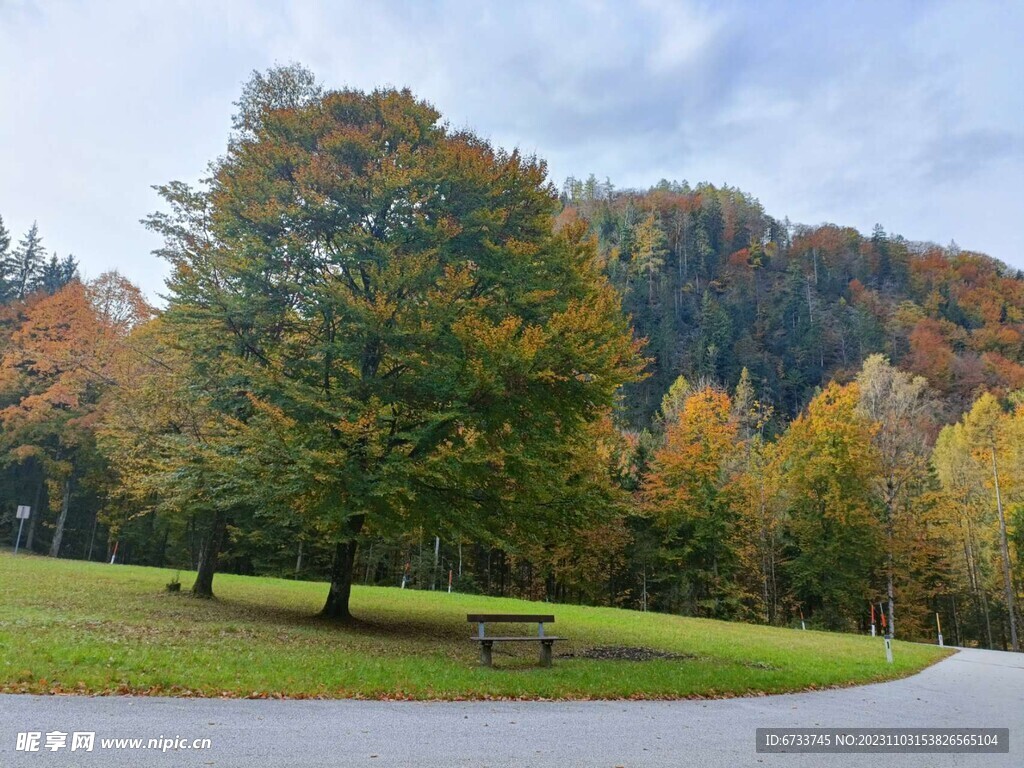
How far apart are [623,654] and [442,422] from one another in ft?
20.0

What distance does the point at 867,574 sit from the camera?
3419 centimetres

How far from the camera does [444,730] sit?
20.1 ft

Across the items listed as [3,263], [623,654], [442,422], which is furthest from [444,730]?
[3,263]

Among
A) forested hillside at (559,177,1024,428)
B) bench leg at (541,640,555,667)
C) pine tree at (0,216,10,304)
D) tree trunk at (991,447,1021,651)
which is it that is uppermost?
forested hillside at (559,177,1024,428)

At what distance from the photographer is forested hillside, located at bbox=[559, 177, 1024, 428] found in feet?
262

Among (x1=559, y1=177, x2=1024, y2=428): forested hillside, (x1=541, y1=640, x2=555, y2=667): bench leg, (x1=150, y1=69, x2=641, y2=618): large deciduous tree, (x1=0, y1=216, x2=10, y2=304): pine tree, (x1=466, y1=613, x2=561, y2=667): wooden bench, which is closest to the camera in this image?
(x1=466, y1=613, x2=561, y2=667): wooden bench

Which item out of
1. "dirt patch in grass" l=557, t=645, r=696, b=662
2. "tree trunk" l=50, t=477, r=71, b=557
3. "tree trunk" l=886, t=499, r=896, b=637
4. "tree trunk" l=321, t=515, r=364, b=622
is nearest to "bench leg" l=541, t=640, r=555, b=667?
"dirt patch in grass" l=557, t=645, r=696, b=662

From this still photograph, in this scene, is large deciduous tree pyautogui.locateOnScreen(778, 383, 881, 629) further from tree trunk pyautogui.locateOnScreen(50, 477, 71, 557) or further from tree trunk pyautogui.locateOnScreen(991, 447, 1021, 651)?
tree trunk pyautogui.locateOnScreen(50, 477, 71, 557)

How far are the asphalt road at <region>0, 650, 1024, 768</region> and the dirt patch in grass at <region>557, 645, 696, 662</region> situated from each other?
3818mm

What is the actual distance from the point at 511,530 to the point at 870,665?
27.9ft

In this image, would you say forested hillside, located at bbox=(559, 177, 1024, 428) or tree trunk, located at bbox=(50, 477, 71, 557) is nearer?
tree trunk, located at bbox=(50, 477, 71, 557)

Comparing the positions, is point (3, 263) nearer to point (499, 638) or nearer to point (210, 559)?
point (210, 559)

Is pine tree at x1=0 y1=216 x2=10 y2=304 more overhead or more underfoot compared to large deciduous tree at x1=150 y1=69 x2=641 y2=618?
more overhead

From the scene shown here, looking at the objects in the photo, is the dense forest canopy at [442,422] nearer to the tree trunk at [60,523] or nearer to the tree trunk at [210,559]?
the tree trunk at [210,559]
